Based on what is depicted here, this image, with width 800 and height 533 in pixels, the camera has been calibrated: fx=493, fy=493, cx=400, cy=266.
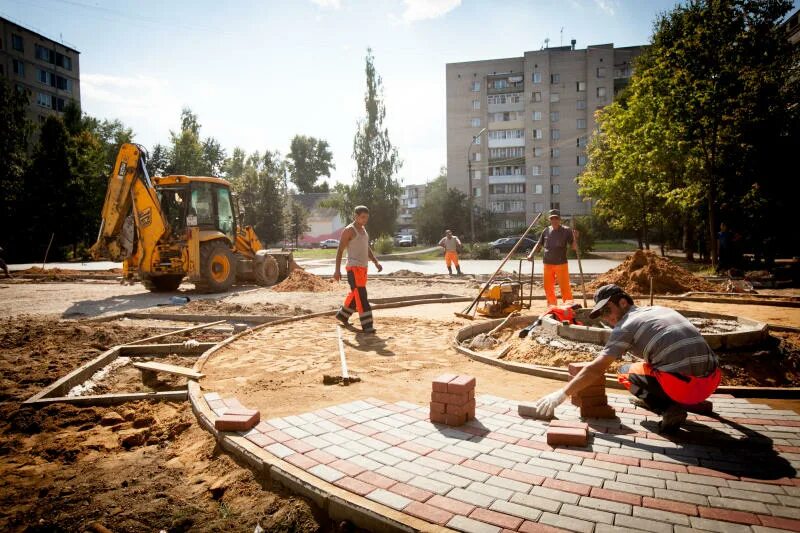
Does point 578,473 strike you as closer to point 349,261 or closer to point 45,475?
point 45,475

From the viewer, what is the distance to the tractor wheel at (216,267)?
1450 cm

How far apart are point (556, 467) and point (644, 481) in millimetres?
518

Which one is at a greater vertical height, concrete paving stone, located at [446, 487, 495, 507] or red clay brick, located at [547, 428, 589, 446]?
red clay brick, located at [547, 428, 589, 446]

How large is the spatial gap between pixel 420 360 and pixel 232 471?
11.1 feet

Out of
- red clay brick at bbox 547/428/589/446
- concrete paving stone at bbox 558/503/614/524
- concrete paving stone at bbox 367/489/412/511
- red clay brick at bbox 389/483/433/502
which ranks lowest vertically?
concrete paving stone at bbox 558/503/614/524

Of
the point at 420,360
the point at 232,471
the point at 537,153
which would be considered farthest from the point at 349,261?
the point at 537,153

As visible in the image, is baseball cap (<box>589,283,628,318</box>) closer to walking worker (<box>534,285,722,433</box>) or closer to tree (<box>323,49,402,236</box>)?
walking worker (<box>534,285,722,433</box>)

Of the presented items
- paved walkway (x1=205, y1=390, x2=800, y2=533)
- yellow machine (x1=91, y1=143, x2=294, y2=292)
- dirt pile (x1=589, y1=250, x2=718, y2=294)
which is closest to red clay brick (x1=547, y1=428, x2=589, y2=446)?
paved walkway (x1=205, y1=390, x2=800, y2=533)

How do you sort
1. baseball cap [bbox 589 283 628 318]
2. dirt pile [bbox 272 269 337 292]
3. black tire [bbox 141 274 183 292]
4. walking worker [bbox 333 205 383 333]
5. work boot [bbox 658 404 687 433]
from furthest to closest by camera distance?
dirt pile [bbox 272 269 337 292]
black tire [bbox 141 274 183 292]
walking worker [bbox 333 205 383 333]
baseball cap [bbox 589 283 628 318]
work boot [bbox 658 404 687 433]

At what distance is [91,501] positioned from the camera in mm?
3104

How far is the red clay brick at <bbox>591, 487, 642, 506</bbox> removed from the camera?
2799mm

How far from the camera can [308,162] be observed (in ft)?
285

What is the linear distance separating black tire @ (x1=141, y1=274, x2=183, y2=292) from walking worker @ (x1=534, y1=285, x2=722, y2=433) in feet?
45.9

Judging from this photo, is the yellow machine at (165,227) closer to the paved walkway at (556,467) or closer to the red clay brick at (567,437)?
the paved walkway at (556,467)
